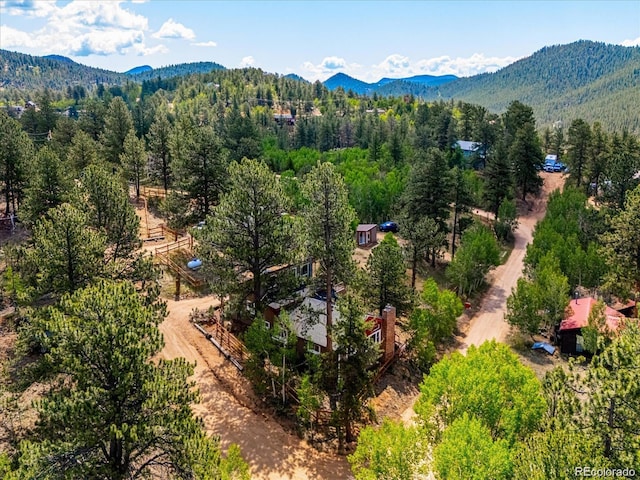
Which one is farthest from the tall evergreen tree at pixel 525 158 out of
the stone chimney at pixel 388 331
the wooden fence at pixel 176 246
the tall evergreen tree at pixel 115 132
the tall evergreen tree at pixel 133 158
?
the tall evergreen tree at pixel 115 132

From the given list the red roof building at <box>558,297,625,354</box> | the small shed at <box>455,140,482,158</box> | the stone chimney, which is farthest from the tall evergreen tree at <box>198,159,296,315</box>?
the small shed at <box>455,140,482,158</box>

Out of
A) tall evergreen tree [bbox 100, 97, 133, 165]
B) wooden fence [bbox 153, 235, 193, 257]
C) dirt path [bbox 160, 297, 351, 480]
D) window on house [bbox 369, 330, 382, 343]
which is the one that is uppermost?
tall evergreen tree [bbox 100, 97, 133, 165]

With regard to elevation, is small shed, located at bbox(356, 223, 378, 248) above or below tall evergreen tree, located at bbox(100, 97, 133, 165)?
below

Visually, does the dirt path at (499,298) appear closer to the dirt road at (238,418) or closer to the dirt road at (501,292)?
the dirt road at (501,292)

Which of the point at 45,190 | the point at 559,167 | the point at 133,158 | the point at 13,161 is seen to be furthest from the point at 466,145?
the point at 45,190

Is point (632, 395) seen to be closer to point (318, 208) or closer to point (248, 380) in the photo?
point (318, 208)

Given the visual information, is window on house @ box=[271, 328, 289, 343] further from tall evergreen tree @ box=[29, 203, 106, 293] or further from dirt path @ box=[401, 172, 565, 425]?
tall evergreen tree @ box=[29, 203, 106, 293]

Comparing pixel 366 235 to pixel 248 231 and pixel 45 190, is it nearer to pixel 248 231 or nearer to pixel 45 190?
pixel 248 231
